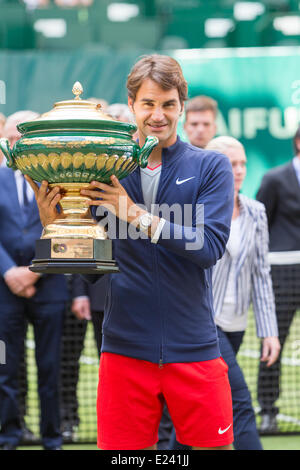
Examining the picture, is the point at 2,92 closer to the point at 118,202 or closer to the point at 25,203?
the point at 25,203

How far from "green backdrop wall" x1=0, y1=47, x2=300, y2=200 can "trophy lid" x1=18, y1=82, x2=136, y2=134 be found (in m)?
7.38

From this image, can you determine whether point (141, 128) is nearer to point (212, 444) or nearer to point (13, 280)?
point (212, 444)

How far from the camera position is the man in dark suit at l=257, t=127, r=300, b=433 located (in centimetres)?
552

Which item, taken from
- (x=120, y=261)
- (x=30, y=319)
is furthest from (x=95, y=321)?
(x=120, y=261)

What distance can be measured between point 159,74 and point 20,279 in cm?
232

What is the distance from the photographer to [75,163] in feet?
7.61

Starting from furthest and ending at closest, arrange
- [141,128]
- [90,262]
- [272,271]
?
[272,271]
[141,128]
[90,262]

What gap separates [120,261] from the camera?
263 cm

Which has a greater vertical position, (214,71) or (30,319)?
(214,71)

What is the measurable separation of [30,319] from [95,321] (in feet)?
1.48

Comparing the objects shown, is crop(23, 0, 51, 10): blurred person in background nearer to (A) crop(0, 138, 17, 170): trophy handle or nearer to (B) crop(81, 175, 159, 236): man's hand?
(A) crop(0, 138, 17, 170): trophy handle

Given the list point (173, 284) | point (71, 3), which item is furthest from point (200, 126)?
point (71, 3)
